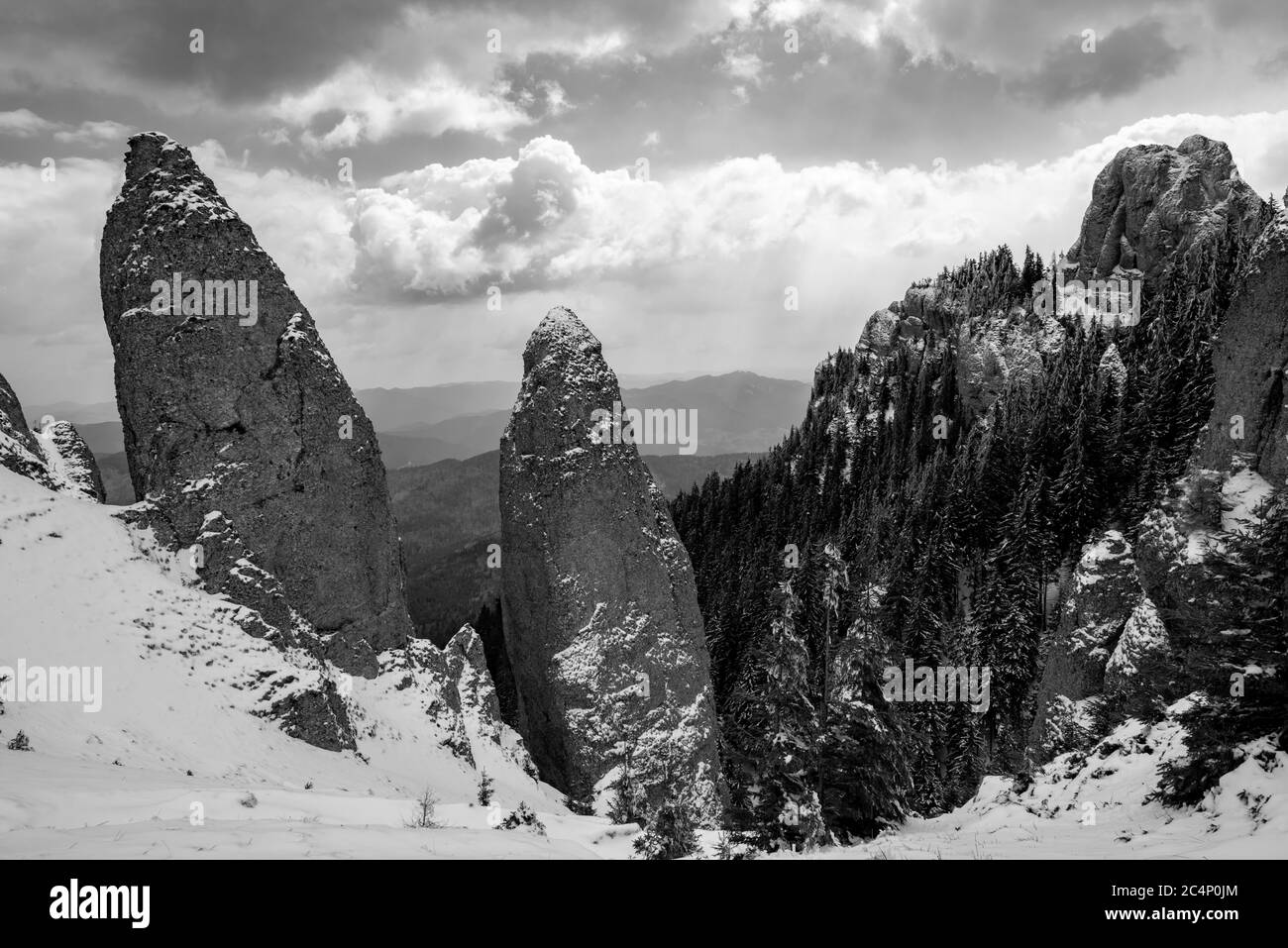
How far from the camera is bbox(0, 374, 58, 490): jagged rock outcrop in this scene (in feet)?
79.7

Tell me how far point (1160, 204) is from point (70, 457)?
4323 inches

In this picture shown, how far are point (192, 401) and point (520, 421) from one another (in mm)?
14759

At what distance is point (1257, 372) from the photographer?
31328mm

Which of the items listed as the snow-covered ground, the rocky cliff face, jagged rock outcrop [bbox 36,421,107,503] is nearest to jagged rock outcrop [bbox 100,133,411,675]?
the snow-covered ground

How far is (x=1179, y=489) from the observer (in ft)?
109

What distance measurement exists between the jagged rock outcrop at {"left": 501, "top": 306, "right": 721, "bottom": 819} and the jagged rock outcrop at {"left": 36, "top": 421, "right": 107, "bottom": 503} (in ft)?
62.0

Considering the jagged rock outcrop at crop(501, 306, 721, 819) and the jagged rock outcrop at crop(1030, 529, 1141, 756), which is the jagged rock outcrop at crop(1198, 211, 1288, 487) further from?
the jagged rock outcrop at crop(501, 306, 721, 819)

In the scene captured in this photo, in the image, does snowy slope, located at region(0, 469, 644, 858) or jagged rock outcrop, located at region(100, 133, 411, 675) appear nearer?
snowy slope, located at region(0, 469, 644, 858)

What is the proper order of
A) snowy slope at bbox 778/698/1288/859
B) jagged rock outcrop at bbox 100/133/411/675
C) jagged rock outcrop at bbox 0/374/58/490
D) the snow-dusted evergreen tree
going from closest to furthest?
snowy slope at bbox 778/698/1288/859 → the snow-dusted evergreen tree → jagged rock outcrop at bbox 0/374/58/490 → jagged rock outcrop at bbox 100/133/411/675

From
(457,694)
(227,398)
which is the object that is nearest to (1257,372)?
(457,694)
